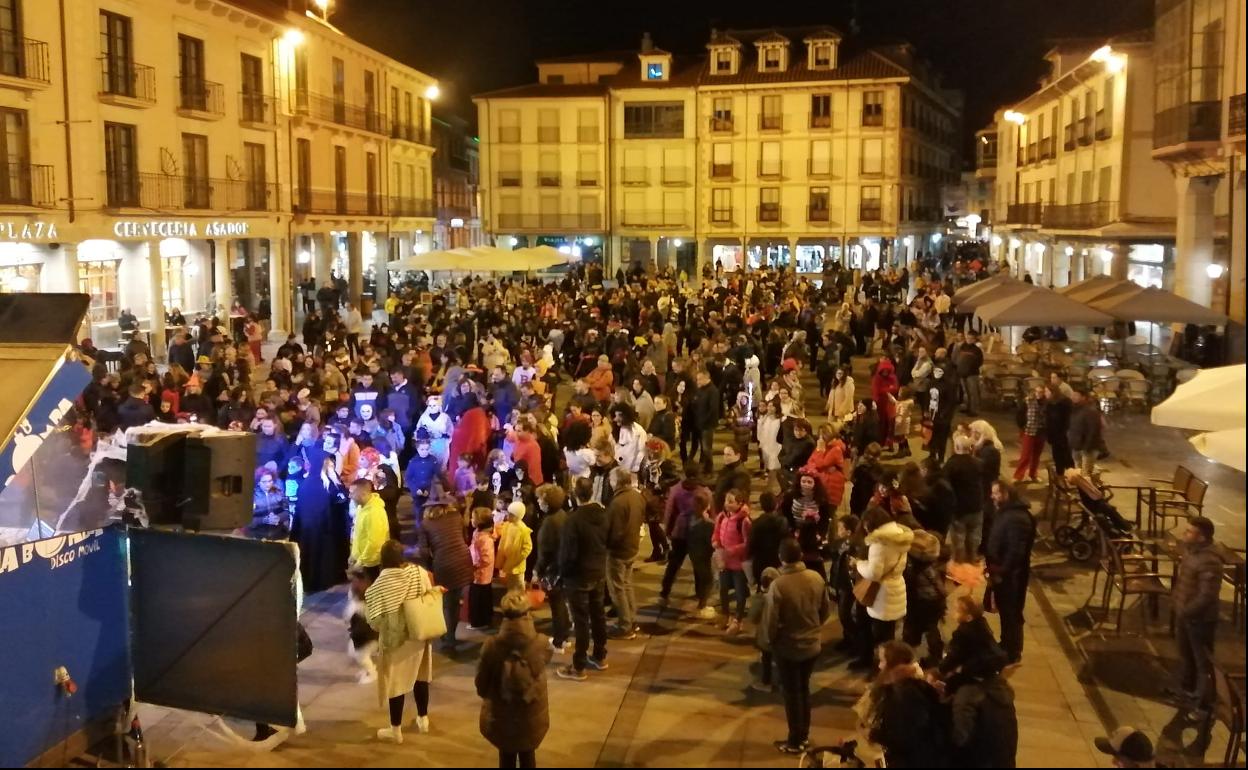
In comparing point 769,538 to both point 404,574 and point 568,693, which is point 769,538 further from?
point 404,574

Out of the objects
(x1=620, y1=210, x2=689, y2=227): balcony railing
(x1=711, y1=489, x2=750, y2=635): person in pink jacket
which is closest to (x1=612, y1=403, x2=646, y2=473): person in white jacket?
(x1=711, y1=489, x2=750, y2=635): person in pink jacket

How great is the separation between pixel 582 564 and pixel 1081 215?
1119 inches

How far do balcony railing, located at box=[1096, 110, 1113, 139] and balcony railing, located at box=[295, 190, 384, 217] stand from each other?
22249mm

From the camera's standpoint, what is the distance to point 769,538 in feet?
29.2

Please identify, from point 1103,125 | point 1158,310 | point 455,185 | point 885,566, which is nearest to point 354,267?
point 455,185

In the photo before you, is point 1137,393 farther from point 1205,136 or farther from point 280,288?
point 280,288

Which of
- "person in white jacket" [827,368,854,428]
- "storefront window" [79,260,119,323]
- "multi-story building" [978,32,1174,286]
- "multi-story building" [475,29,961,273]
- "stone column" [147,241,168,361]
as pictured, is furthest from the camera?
"multi-story building" [475,29,961,273]

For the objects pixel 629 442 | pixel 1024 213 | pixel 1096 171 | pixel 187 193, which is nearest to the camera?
pixel 629 442

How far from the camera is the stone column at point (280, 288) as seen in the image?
31.0m

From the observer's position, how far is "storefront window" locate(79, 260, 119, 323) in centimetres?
2559

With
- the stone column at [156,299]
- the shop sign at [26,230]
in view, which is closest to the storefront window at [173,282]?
the stone column at [156,299]

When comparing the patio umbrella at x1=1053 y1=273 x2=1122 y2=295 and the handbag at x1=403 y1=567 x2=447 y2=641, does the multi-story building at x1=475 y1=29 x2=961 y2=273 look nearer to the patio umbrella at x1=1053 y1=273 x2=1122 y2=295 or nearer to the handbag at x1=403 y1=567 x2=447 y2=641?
the patio umbrella at x1=1053 y1=273 x2=1122 y2=295

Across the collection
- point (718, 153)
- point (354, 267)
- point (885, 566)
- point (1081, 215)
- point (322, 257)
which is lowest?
point (885, 566)

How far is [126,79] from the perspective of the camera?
2450 cm
